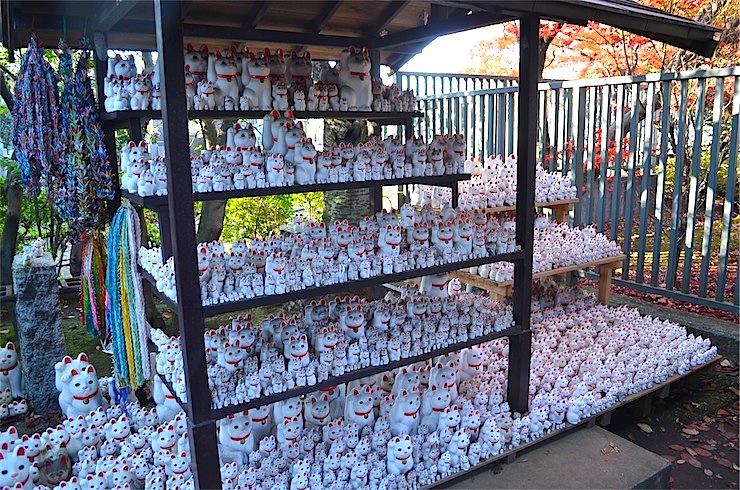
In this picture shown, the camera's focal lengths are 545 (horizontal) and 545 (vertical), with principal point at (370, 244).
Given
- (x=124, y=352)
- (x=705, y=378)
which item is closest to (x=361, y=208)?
(x=124, y=352)

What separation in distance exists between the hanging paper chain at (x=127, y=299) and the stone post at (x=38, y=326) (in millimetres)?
855

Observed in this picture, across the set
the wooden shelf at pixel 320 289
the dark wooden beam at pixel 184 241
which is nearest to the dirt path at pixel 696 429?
the wooden shelf at pixel 320 289

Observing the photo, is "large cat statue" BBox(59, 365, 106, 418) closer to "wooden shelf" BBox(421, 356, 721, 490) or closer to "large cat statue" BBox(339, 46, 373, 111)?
"wooden shelf" BBox(421, 356, 721, 490)

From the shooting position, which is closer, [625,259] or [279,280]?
[279,280]

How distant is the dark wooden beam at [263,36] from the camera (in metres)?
3.31

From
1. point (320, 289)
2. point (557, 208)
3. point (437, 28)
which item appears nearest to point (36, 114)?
point (320, 289)

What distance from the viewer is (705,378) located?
4.59 meters

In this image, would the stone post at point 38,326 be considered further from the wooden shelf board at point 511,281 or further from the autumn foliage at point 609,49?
the autumn foliage at point 609,49

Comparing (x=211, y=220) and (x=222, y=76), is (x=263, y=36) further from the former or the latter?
(x=211, y=220)

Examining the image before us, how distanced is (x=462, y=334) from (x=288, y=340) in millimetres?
1081

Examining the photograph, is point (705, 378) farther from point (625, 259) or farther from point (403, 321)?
point (403, 321)

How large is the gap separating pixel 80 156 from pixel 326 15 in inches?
70.5

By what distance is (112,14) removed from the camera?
2.91 meters

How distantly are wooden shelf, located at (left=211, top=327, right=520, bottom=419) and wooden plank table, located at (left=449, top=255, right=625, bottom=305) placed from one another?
114cm
